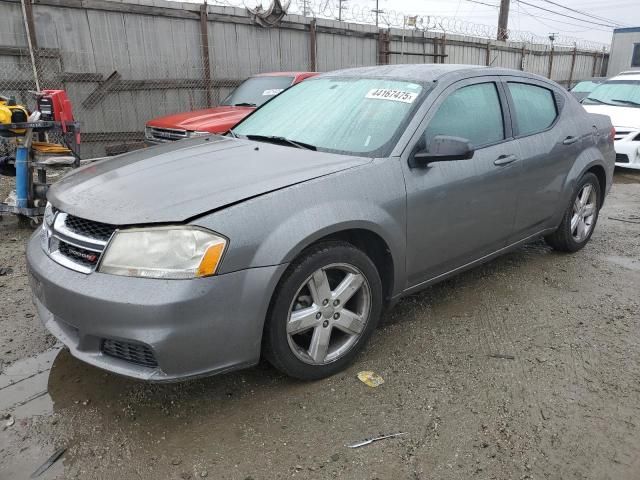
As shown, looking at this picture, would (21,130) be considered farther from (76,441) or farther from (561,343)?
(561,343)

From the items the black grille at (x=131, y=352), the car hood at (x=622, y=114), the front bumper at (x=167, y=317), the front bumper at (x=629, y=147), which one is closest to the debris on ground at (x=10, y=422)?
the front bumper at (x=167, y=317)

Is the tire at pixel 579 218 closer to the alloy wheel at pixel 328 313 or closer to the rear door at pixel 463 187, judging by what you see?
Answer: the rear door at pixel 463 187

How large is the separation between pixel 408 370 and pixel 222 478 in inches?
48.6

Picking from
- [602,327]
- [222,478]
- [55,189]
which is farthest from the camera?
[602,327]

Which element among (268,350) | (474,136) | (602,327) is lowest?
(602,327)

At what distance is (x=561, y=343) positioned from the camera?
333cm

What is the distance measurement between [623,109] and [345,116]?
8096 mm

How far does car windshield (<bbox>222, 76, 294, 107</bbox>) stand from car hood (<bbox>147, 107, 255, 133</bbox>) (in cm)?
40

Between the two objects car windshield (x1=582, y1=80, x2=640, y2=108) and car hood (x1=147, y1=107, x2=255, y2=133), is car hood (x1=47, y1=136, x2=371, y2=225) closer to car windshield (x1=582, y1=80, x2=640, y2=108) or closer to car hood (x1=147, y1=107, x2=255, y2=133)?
car hood (x1=147, y1=107, x2=255, y2=133)

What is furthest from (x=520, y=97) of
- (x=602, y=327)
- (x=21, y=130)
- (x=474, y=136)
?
(x=21, y=130)

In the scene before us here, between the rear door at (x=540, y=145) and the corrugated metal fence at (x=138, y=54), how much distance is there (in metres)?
7.56

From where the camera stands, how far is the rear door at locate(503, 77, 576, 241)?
12.8ft

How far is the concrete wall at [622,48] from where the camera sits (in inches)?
988

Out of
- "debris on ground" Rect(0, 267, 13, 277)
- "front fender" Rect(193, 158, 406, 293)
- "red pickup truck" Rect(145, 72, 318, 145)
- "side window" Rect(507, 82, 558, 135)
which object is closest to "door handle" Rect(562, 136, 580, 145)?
"side window" Rect(507, 82, 558, 135)
